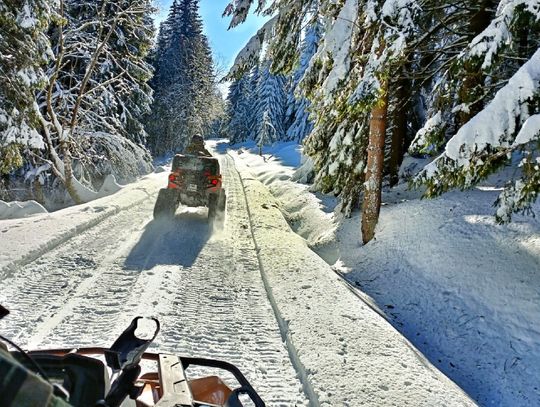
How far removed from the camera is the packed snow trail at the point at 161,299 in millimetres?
4355

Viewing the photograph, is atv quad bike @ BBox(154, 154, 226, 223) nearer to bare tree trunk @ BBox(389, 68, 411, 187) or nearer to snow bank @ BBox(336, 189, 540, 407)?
snow bank @ BBox(336, 189, 540, 407)

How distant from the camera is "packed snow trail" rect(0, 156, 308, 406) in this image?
4.36m

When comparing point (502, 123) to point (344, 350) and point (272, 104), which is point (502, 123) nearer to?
point (344, 350)

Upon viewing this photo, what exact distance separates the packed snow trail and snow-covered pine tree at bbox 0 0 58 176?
3484 mm

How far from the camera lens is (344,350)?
436cm

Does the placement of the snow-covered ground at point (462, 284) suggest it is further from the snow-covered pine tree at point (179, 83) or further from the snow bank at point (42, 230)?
the snow-covered pine tree at point (179, 83)

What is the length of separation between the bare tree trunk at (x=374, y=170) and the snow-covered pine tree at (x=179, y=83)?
34.7 meters

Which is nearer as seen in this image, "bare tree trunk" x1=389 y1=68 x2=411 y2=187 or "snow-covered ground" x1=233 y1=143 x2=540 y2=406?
"snow-covered ground" x1=233 y1=143 x2=540 y2=406

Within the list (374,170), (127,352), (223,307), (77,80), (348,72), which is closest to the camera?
(127,352)

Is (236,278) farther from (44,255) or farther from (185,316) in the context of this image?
(44,255)

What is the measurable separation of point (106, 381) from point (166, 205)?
909 cm

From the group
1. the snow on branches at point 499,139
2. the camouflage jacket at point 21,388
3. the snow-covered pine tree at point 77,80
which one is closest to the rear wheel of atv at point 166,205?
the snow-covered pine tree at point 77,80

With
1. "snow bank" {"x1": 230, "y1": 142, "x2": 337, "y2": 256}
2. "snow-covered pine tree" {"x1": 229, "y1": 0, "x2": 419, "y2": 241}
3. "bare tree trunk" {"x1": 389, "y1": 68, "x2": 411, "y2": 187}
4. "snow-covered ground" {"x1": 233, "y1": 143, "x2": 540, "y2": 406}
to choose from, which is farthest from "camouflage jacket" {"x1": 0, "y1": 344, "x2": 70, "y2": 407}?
"bare tree trunk" {"x1": 389, "y1": 68, "x2": 411, "y2": 187}

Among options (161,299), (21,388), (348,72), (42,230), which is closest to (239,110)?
(42,230)
